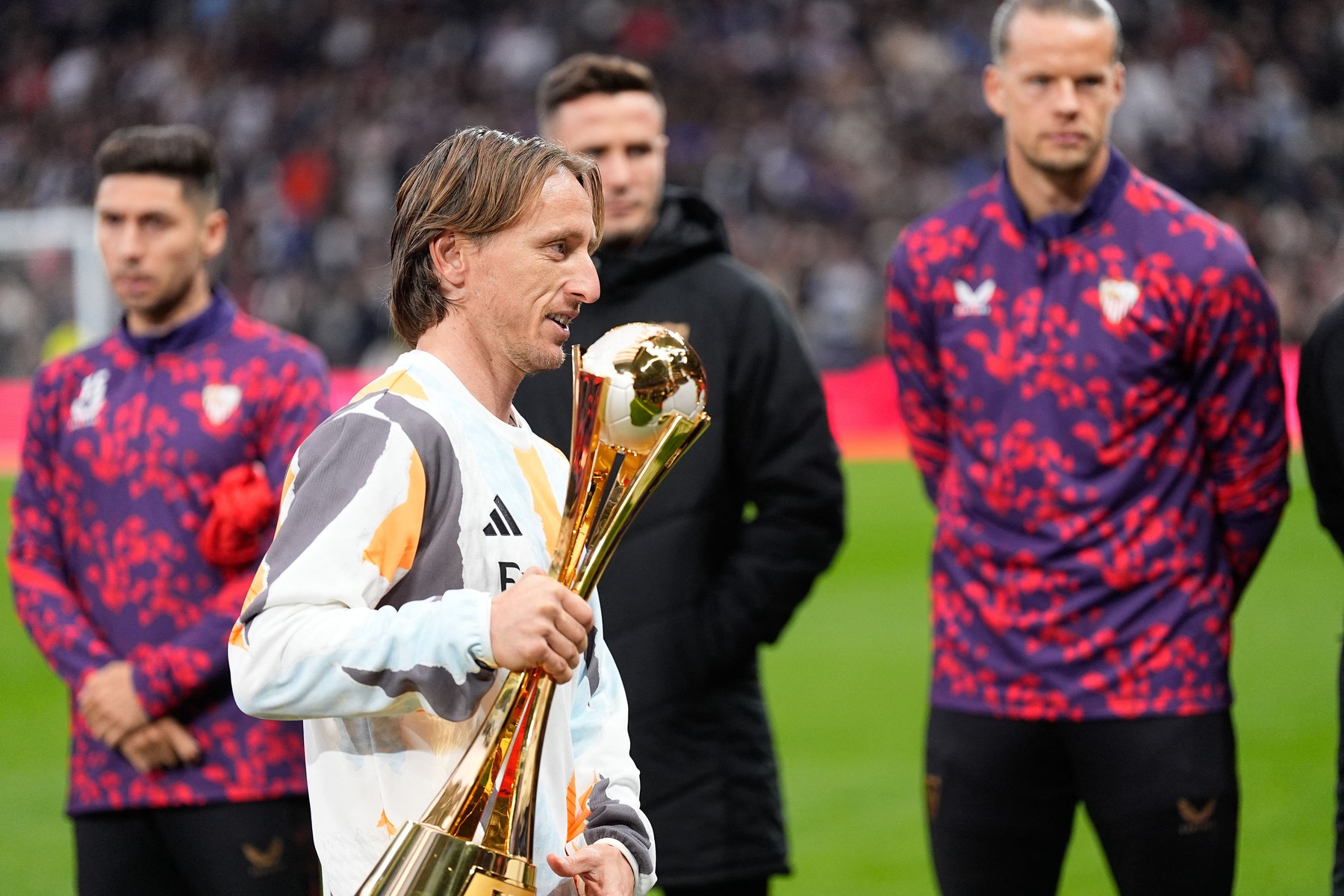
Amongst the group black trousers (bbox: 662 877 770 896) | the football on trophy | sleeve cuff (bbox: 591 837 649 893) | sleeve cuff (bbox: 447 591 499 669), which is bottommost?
black trousers (bbox: 662 877 770 896)

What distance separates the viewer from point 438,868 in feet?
5.76

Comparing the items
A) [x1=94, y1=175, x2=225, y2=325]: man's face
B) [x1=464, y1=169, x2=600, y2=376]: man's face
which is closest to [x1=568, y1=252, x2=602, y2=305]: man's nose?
[x1=464, y1=169, x2=600, y2=376]: man's face

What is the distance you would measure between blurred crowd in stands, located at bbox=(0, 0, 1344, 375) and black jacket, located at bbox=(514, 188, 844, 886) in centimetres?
1227

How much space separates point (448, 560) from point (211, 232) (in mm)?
2115

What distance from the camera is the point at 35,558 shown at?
11.7ft

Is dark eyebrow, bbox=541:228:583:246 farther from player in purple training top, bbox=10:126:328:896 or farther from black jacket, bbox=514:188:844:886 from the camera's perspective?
player in purple training top, bbox=10:126:328:896

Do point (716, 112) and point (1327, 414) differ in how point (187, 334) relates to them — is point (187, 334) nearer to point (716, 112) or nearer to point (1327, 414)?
point (1327, 414)

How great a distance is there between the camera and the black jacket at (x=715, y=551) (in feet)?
11.1

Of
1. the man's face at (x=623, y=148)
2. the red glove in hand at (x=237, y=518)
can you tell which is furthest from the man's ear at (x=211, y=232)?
the man's face at (x=623, y=148)

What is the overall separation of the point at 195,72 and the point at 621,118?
17.9 meters

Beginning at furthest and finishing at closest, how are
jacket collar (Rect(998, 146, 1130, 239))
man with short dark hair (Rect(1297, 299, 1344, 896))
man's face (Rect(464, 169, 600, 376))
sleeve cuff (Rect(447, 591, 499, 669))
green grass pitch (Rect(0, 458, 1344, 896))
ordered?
green grass pitch (Rect(0, 458, 1344, 896))
jacket collar (Rect(998, 146, 1130, 239))
man with short dark hair (Rect(1297, 299, 1344, 896))
man's face (Rect(464, 169, 600, 376))
sleeve cuff (Rect(447, 591, 499, 669))

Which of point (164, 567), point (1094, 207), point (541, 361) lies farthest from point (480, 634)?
point (1094, 207)

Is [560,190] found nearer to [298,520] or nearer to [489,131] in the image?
[489,131]

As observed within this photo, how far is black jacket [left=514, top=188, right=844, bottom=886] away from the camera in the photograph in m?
3.39
